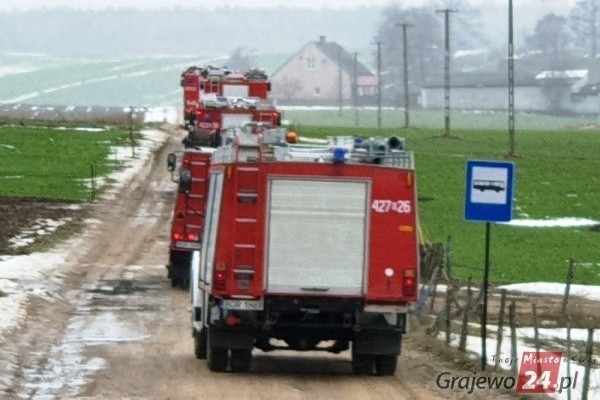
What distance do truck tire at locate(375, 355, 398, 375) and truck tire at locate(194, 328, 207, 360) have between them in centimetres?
241

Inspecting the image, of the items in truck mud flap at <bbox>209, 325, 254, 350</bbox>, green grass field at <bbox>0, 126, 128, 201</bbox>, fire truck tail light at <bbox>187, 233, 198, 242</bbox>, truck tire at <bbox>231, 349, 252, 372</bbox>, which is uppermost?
truck mud flap at <bbox>209, 325, 254, 350</bbox>

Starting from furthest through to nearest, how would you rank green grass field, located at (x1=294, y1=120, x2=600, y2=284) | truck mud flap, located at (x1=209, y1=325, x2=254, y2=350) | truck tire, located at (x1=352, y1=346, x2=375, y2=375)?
1. green grass field, located at (x1=294, y1=120, x2=600, y2=284)
2. truck tire, located at (x1=352, y1=346, x2=375, y2=375)
3. truck mud flap, located at (x1=209, y1=325, x2=254, y2=350)

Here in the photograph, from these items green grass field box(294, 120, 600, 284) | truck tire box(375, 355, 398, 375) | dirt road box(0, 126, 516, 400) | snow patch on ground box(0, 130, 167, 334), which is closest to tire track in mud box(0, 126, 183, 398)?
dirt road box(0, 126, 516, 400)

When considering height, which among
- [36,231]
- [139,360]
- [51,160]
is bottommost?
[36,231]

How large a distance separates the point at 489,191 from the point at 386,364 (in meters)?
2.53

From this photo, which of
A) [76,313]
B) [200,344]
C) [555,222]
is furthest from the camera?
[555,222]

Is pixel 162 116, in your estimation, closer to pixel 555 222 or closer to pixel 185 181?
pixel 555 222

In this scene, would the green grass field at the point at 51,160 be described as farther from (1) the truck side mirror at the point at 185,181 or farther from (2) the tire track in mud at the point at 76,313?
(1) the truck side mirror at the point at 185,181

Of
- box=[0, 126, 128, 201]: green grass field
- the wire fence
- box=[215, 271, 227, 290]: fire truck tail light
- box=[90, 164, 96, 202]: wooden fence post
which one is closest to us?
the wire fence

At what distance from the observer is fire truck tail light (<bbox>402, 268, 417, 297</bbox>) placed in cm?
2094

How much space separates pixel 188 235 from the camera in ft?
114

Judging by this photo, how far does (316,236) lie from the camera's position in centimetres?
2084

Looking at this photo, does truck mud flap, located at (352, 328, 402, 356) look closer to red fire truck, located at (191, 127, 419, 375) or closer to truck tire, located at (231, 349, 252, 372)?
red fire truck, located at (191, 127, 419, 375)

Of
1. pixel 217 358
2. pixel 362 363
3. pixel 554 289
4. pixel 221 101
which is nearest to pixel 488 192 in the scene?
pixel 362 363
